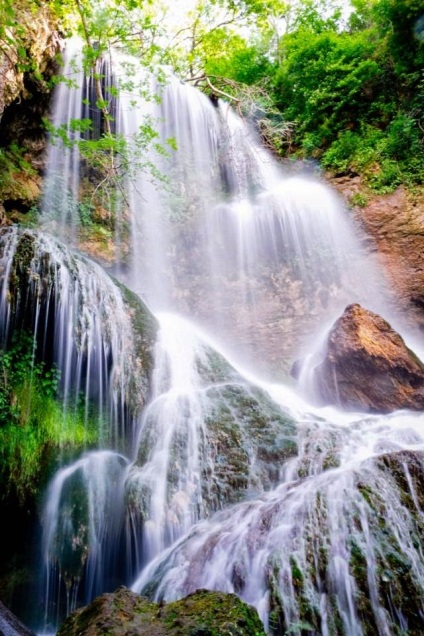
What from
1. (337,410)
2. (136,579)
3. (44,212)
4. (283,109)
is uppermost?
(283,109)

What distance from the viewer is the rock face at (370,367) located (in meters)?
6.50

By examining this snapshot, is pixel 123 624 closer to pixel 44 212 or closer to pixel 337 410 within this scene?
pixel 337 410

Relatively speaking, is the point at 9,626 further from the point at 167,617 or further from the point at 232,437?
the point at 232,437

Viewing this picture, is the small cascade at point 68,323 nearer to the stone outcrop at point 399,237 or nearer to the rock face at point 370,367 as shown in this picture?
the rock face at point 370,367

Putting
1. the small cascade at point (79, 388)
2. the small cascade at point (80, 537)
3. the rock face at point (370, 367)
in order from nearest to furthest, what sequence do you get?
the small cascade at point (80, 537)
the small cascade at point (79, 388)
the rock face at point (370, 367)

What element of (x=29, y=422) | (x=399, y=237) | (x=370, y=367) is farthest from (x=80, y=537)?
(x=399, y=237)

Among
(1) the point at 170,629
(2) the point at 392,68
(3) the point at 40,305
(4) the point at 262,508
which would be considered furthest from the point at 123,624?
(2) the point at 392,68

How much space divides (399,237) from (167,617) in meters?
10.4

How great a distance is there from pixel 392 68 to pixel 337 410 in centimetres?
1227

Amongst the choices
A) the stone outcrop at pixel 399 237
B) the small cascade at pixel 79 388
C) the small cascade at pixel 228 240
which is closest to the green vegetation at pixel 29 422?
the small cascade at pixel 79 388

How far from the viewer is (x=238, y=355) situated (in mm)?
9797

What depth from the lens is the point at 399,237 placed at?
10055 mm

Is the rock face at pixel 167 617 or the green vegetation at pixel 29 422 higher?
the green vegetation at pixel 29 422

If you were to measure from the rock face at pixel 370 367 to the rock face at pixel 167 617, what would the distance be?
5285 mm
